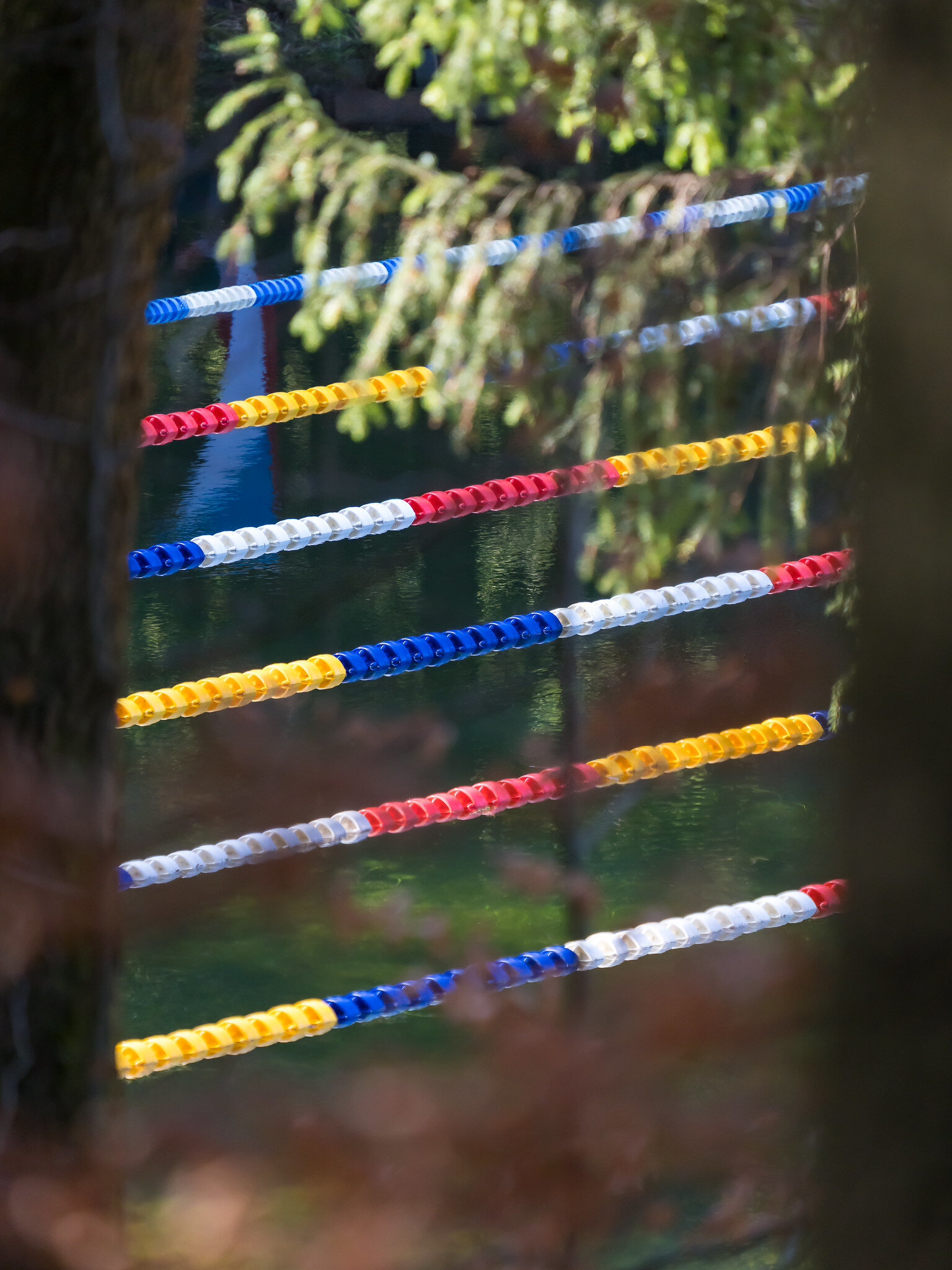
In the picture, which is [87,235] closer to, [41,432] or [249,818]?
Answer: [41,432]

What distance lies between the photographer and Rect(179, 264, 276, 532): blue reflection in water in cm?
830

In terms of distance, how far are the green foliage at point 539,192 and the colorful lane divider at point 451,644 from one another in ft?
2.27

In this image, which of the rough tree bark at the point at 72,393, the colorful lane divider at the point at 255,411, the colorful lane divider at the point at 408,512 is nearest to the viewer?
the rough tree bark at the point at 72,393

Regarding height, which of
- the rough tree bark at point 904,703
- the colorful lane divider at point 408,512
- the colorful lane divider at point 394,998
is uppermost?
the rough tree bark at point 904,703

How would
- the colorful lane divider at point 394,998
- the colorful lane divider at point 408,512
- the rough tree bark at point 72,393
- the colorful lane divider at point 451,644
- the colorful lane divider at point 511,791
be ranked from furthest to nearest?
the colorful lane divider at point 408,512
the colorful lane divider at point 451,644
the colorful lane divider at point 394,998
the colorful lane divider at point 511,791
the rough tree bark at point 72,393

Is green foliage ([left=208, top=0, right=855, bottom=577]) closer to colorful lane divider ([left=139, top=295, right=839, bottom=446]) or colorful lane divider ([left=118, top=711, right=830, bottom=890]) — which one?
colorful lane divider ([left=139, top=295, right=839, bottom=446])

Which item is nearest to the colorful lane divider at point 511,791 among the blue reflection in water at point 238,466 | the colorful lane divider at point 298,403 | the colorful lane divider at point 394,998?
the colorful lane divider at point 394,998

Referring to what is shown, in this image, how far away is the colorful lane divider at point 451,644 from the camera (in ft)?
13.8

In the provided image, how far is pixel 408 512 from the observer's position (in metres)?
4.81

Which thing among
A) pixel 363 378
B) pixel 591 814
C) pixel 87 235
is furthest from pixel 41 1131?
pixel 591 814

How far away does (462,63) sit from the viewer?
12.1 feet

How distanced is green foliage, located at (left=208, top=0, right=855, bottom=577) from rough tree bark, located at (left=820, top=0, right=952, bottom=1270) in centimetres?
208

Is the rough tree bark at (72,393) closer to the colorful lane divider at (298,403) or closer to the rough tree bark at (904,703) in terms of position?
the rough tree bark at (904,703)

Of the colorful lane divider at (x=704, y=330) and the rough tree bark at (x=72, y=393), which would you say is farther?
the colorful lane divider at (x=704, y=330)
